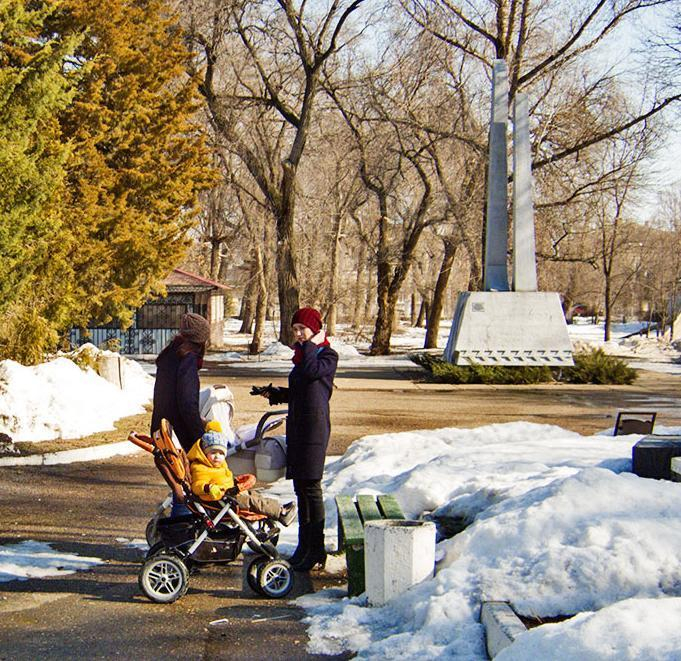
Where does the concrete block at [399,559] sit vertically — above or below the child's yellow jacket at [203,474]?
below

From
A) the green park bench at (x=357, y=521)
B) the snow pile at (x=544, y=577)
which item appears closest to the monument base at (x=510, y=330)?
the green park bench at (x=357, y=521)

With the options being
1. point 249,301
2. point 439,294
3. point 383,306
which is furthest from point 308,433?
point 249,301

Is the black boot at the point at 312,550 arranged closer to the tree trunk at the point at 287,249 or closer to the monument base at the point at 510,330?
the monument base at the point at 510,330

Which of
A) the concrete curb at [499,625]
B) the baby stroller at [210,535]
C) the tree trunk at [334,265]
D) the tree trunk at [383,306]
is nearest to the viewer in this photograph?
the concrete curb at [499,625]

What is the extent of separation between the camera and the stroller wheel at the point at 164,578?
725cm

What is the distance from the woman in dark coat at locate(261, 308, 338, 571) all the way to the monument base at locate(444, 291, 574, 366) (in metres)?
18.1

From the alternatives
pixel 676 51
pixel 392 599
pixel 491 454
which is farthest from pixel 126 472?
pixel 676 51

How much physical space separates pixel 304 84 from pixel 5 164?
26.8m

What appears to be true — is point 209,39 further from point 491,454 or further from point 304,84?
point 491,454

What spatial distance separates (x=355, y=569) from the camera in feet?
24.0

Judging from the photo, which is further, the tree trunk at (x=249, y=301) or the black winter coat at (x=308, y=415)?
the tree trunk at (x=249, y=301)

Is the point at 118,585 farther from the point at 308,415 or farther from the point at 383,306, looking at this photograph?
A: the point at 383,306

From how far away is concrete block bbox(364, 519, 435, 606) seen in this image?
264 inches

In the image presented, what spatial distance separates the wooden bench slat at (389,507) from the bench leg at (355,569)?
658 mm
